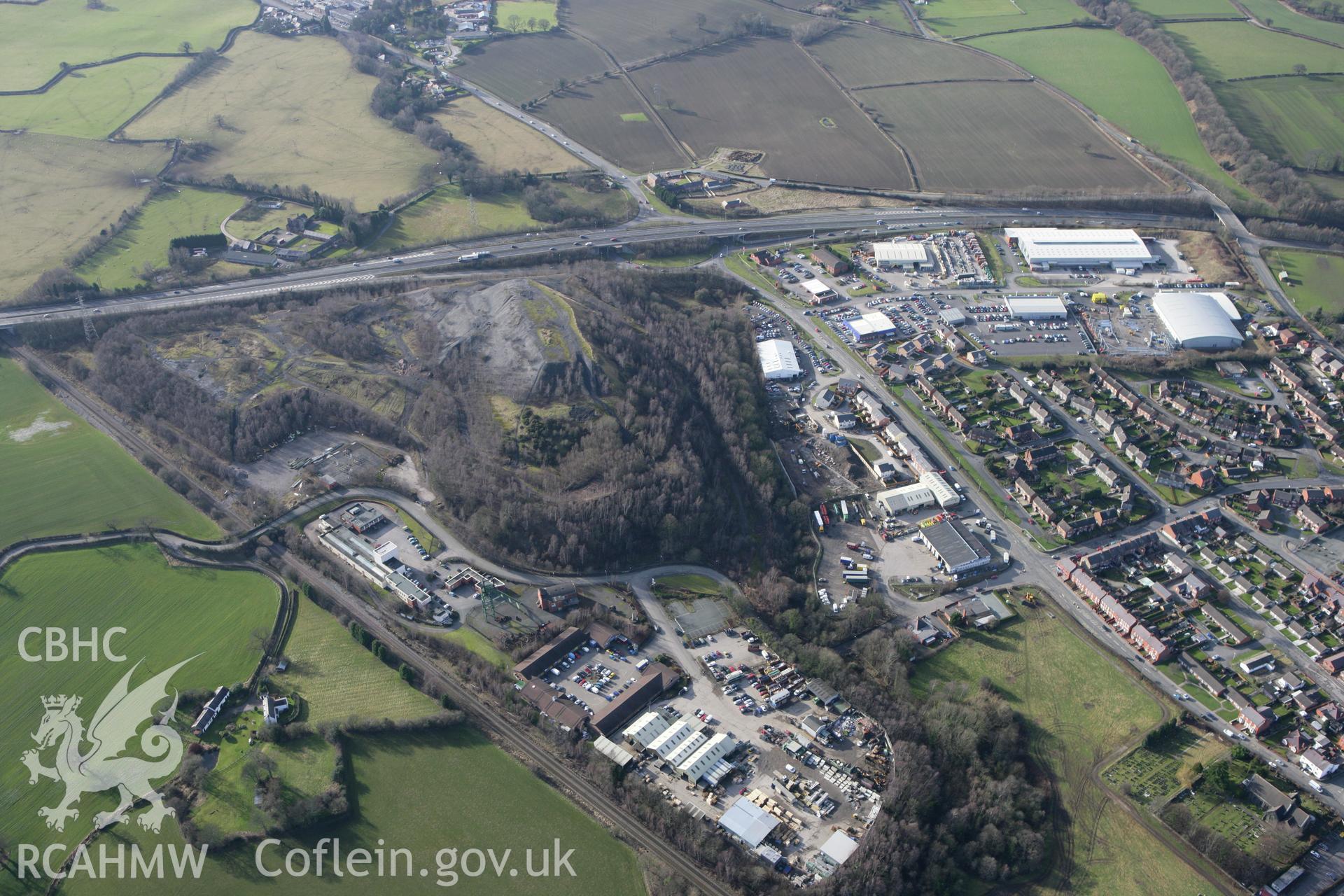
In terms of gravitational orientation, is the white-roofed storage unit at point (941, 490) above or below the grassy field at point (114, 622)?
above

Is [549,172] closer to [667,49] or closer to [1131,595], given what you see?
[667,49]

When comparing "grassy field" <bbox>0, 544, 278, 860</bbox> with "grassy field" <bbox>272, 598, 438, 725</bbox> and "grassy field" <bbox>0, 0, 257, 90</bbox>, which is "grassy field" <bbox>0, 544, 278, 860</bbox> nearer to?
"grassy field" <bbox>272, 598, 438, 725</bbox>

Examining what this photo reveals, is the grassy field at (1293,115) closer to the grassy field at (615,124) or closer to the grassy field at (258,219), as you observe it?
the grassy field at (615,124)

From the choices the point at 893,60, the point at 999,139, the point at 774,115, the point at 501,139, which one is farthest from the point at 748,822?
the point at 893,60

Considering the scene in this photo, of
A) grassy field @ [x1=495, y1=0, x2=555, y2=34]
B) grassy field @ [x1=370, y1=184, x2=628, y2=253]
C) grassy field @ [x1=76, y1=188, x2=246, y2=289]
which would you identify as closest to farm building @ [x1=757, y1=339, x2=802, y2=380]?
grassy field @ [x1=370, y1=184, x2=628, y2=253]

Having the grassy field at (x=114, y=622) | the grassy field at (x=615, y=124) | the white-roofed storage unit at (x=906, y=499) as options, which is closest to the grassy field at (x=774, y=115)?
the grassy field at (x=615, y=124)

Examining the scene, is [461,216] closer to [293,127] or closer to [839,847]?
[293,127]

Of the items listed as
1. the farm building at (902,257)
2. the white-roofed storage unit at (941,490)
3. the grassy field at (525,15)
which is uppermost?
the grassy field at (525,15)
